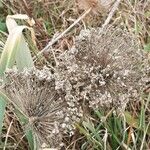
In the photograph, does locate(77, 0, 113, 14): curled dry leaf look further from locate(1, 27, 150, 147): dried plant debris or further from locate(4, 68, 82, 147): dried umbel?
locate(4, 68, 82, 147): dried umbel

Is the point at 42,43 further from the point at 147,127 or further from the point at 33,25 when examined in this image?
the point at 147,127

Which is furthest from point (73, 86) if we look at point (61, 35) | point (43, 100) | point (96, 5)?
point (96, 5)

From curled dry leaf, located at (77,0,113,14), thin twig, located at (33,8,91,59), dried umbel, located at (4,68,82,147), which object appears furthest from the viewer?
curled dry leaf, located at (77,0,113,14)

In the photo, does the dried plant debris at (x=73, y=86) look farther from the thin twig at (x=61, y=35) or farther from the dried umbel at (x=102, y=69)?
the thin twig at (x=61, y=35)

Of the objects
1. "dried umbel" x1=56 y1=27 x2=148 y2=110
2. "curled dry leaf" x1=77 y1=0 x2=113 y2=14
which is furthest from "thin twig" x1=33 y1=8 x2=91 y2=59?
"dried umbel" x1=56 y1=27 x2=148 y2=110

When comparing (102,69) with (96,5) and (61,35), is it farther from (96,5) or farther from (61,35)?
(96,5)

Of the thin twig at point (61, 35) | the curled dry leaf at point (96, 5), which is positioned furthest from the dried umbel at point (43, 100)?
the curled dry leaf at point (96, 5)

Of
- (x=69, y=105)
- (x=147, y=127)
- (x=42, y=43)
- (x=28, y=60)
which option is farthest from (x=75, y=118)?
(x=42, y=43)
